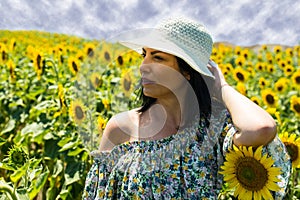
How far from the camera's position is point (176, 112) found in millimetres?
1482

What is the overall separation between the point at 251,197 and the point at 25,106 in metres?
2.00

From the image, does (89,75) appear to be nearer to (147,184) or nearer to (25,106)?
(25,106)

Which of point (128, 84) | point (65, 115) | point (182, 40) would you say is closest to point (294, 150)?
point (182, 40)

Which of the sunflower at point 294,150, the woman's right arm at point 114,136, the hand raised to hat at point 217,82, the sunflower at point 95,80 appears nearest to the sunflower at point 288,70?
the sunflower at point 95,80

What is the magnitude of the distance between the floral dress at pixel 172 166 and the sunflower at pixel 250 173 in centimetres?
4

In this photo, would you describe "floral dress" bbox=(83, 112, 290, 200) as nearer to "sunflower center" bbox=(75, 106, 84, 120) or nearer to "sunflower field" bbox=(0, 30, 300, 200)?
"sunflower field" bbox=(0, 30, 300, 200)

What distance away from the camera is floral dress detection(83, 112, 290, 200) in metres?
1.36

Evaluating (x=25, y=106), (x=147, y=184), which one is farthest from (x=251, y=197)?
(x=25, y=106)

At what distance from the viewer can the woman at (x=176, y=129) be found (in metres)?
1.35

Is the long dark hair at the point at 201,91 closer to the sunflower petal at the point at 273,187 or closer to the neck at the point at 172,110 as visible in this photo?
the neck at the point at 172,110

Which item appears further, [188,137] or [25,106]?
[25,106]

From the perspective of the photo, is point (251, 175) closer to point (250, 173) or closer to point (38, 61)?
point (250, 173)

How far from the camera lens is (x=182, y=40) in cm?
136

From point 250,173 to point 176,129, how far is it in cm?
28
